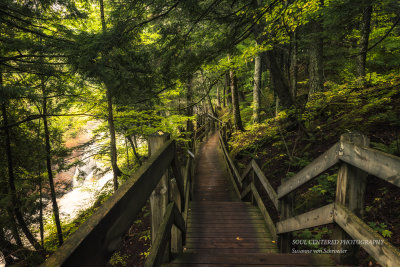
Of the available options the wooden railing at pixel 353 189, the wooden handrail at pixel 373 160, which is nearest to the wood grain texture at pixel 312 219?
the wooden railing at pixel 353 189

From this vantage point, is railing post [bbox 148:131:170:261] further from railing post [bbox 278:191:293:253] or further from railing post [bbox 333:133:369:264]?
railing post [bbox 278:191:293:253]

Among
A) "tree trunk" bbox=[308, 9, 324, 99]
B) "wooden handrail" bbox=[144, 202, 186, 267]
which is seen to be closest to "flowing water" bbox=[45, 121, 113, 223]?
"wooden handrail" bbox=[144, 202, 186, 267]

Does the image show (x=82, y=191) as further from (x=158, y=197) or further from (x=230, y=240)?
(x=158, y=197)

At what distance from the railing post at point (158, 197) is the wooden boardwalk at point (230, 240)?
65 cm

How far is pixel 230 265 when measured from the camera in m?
2.06

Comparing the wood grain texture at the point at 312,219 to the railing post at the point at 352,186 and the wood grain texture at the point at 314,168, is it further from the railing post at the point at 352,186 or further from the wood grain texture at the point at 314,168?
the wood grain texture at the point at 314,168

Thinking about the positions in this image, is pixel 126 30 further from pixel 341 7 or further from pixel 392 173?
pixel 341 7

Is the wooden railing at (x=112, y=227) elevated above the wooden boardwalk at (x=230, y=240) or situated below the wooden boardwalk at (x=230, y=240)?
above

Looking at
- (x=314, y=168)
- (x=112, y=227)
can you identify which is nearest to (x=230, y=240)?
(x=314, y=168)

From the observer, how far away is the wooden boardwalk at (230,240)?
6.87 feet

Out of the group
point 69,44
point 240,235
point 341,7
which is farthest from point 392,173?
point 69,44

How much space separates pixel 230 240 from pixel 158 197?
198cm

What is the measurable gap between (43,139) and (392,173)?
10370mm

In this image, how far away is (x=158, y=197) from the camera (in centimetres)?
180
